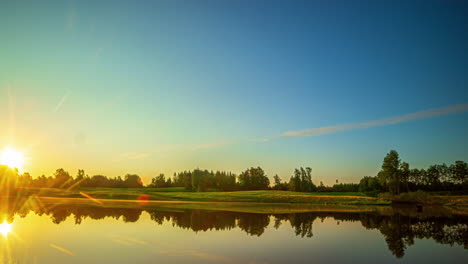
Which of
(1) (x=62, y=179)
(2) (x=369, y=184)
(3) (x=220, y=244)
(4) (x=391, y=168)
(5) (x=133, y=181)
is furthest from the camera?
(5) (x=133, y=181)

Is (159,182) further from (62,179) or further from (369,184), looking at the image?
(369,184)

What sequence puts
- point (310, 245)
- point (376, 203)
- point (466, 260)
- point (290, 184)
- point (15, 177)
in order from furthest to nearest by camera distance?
point (290, 184) → point (15, 177) → point (376, 203) → point (310, 245) → point (466, 260)

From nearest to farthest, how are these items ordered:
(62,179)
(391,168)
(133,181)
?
1. (391,168)
2. (62,179)
3. (133,181)

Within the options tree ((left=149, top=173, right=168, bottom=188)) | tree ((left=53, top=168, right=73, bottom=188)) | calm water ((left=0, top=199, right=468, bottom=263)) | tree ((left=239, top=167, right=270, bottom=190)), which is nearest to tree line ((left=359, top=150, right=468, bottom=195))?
tree ((left=239, top=167, right=270, bottom=190))

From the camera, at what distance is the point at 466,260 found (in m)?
16.3

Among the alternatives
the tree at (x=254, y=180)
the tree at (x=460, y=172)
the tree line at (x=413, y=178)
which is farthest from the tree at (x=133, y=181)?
the tree at (x=460, y=172)

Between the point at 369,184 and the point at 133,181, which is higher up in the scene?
the point at 369,184

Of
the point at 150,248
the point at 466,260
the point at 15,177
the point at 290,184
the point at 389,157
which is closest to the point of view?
the point at 466,260

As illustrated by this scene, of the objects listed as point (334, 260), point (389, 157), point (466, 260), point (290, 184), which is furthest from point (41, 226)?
point (290, 184)

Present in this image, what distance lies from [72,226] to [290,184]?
116061mm

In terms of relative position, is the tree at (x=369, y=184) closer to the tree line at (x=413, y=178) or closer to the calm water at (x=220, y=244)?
the tree line at (x=413, y=178)

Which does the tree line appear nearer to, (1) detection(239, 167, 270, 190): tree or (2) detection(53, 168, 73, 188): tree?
(1) detection(239, 167, 270, 190): tree

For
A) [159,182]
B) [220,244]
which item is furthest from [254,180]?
[220,244]

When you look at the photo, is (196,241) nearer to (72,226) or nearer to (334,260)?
(334,260)
